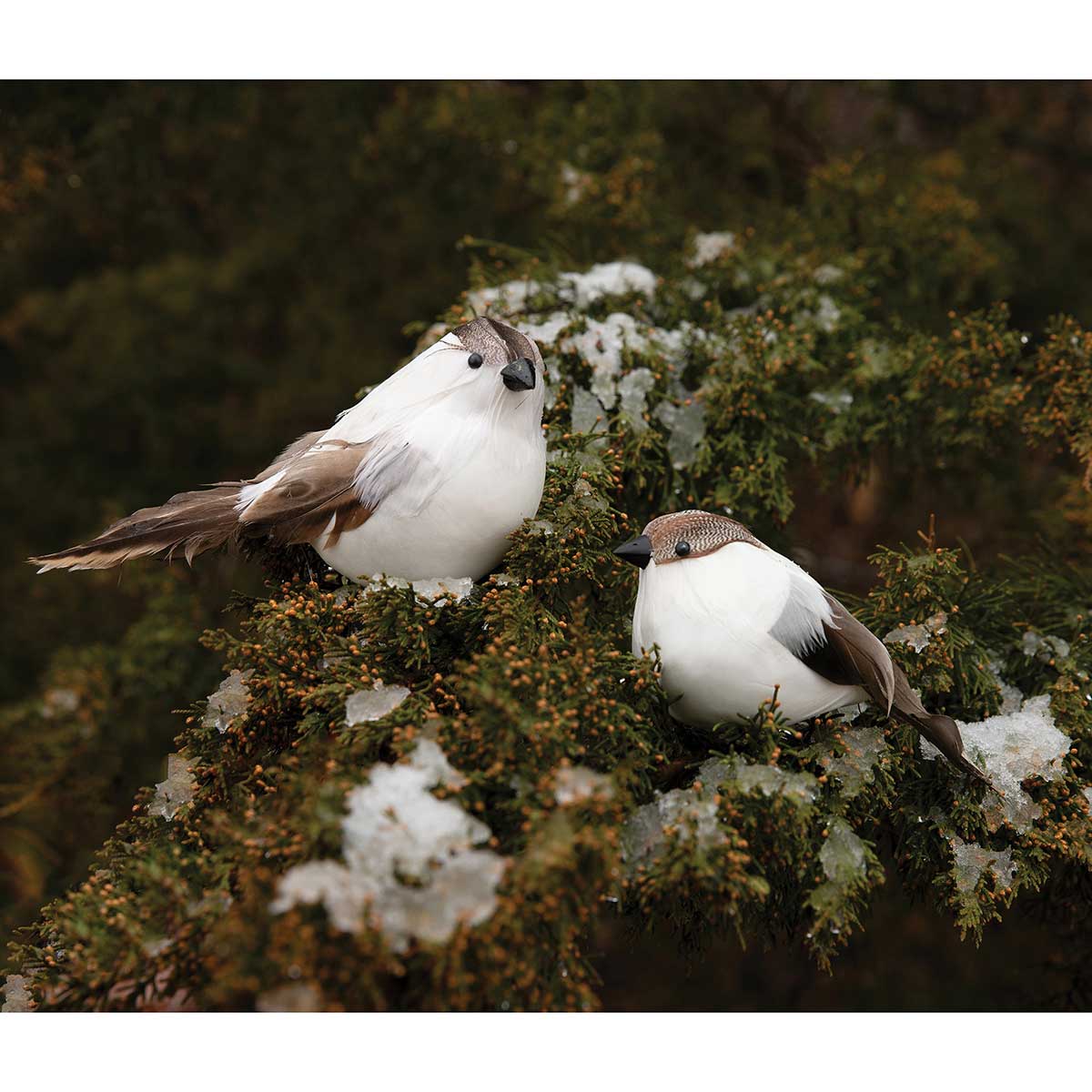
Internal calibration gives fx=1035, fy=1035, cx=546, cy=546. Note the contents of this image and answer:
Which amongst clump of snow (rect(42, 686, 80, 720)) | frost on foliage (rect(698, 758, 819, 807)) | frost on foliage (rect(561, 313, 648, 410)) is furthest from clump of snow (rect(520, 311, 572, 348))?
clump of snow (rect(42, 686, 80, 720))

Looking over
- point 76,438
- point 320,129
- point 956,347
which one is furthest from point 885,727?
point 76,438

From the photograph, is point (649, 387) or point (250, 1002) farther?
point (649, 387)

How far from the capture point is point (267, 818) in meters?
0.86

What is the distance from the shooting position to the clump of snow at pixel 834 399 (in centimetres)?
155

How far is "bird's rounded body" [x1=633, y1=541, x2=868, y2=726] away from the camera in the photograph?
1.02 m

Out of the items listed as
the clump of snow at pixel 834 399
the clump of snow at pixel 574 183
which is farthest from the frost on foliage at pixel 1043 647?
the clump of snow at pixel 574 183

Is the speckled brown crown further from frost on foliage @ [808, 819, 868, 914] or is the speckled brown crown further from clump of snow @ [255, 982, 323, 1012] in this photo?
clump of snow @ [255, 982, 323, 1012]

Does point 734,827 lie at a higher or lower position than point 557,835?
lower

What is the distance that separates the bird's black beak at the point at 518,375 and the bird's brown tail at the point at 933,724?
1.62 feet

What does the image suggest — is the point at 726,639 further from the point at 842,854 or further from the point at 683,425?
the point at 683,425

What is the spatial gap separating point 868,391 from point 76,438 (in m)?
2.23

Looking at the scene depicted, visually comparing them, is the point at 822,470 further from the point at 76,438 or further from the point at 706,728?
the point at 76,438

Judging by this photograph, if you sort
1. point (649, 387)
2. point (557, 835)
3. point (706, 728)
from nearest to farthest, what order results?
point (557, 835) → point (706, 728) → point (649, 387)

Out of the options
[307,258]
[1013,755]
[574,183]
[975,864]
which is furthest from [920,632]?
[307,258]
